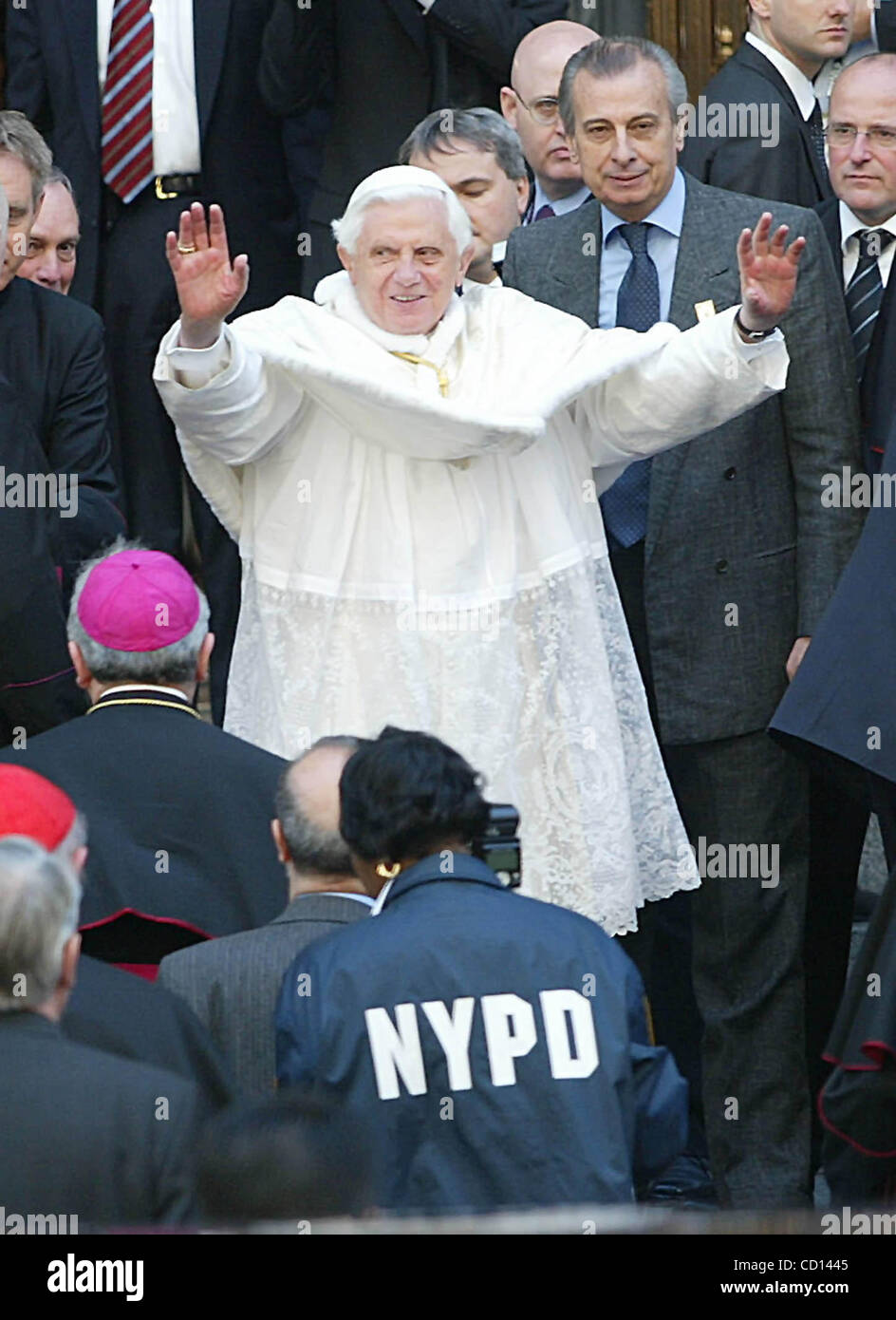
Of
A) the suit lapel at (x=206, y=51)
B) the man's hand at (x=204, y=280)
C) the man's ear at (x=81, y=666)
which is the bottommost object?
the man's ear at (x=81, y=666)

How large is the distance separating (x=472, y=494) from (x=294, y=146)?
7.95ft

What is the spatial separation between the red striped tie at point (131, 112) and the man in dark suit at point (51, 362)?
3.40 ft

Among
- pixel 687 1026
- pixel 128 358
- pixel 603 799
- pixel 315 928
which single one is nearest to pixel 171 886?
pixel 315 928

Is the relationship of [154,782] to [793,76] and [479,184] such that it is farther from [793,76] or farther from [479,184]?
[793,76]

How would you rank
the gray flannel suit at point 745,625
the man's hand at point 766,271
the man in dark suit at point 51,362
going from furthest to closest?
the man in dark suit at point 51,362, the gray flannel suit at point 745,625, the man's hand at point 766,271

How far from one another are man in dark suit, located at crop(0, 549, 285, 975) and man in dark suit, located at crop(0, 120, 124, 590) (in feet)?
3.22

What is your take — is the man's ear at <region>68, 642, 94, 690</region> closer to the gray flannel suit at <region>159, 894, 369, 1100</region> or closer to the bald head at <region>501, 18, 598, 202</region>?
the gray flannel suit at <region>159, 894, 369, 1100</region>

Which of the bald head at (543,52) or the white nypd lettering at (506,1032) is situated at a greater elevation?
the bald head at (543,52)

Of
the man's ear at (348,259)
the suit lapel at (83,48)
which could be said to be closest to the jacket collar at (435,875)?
the man's ear at (348,259)

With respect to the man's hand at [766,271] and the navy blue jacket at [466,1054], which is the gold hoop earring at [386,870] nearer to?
the navy blue jacket at [466,1054]

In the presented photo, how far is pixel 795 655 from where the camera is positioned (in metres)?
4.94

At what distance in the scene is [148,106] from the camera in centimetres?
642

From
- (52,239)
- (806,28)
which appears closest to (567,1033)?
(52,239)

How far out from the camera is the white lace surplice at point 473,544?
176 inches
